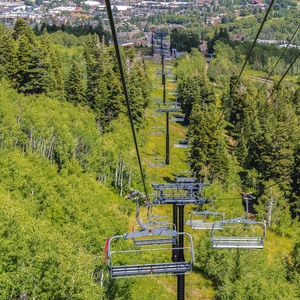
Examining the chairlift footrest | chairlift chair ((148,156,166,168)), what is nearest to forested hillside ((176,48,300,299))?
chairlift chair ((148,156,166,168))

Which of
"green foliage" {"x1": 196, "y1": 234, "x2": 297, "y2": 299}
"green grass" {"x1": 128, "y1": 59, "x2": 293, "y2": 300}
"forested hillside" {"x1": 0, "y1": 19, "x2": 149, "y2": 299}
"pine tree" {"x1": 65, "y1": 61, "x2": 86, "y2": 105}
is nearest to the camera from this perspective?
"forested hillside" {"x1": 0, "y1": 19, "x2": 149, "y2": 299}

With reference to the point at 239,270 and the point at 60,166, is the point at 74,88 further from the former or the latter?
the point at 239,270

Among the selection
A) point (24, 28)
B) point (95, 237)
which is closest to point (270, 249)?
point (95, 237)

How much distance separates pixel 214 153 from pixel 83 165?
20.1 m

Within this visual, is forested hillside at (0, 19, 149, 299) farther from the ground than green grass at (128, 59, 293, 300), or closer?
farther from the ground

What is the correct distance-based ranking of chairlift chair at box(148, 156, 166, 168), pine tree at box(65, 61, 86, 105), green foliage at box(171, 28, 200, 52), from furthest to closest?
green foliage at box(171, 28, 200, 52) → pine tree at box(65, 61, 86, 105) → chairlift chair at box(148, 156, 166, 168)

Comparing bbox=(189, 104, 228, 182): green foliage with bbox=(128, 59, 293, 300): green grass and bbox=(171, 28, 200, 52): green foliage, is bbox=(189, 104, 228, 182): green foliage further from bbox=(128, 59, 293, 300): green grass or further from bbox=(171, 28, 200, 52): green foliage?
bbox=(171, 28, 200, 52): green foliage

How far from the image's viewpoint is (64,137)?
57531 millimetres

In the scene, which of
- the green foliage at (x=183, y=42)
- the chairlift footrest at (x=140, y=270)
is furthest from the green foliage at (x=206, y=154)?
the green foliage at (x=183, y=42)

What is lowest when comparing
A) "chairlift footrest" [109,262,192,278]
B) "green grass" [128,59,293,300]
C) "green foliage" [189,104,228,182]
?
"green grass" [128,59,293,300]

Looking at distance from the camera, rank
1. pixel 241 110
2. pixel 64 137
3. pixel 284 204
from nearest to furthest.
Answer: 1. pixel 64 137
2. pixel 284 204
3. pixel 241 110

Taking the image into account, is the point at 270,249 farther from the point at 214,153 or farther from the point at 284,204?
the point at 214,153

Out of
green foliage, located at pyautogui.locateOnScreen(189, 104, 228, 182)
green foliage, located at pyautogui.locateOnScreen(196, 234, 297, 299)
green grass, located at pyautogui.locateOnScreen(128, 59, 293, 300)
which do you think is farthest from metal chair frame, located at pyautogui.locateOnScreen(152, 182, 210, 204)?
green foliage, located at pyautogui.locateOnScreen(189, 104, 228, 182)

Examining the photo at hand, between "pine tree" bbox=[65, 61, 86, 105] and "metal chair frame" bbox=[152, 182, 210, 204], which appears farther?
"pine tree" bbox=[65, 61, 86, 105]
